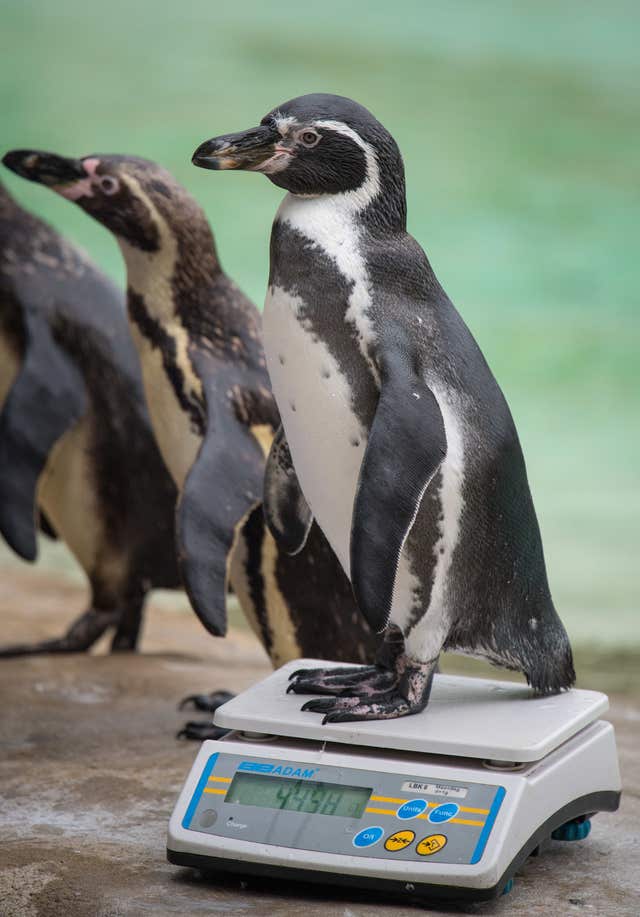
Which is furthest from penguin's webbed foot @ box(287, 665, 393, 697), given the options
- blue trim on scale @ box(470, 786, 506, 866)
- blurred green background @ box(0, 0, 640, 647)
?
blurred green background @ box(0, 0, 640, 647)

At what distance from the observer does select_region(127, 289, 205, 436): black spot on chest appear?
92.9 inches

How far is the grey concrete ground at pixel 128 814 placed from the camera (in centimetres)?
145

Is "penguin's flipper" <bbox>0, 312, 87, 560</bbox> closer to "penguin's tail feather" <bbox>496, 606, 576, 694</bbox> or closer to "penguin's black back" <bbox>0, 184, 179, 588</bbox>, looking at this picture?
"penguin's black back" <bbox>0, 184, 179, 588</bbox>

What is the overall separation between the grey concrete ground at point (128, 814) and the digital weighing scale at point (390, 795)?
50 mm

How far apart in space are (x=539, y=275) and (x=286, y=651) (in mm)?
3878

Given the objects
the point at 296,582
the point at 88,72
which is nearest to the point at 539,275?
the point at 88,72

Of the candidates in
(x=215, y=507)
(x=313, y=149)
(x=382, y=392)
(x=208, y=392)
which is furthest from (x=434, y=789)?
(x=208, y=392)

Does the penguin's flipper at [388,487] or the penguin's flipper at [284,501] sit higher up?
the penguin's flipper at [388,487]

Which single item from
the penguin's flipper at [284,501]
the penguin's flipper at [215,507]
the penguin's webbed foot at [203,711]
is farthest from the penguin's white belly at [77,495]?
the penguin's flipper at [284,501]

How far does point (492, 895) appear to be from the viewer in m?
1.39

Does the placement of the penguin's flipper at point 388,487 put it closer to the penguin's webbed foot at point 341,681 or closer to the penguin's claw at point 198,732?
the penguin's webbed foot at point 341,681

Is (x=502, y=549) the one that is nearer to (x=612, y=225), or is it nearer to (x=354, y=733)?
(x=354, y=733)

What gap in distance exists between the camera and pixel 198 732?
2.32m

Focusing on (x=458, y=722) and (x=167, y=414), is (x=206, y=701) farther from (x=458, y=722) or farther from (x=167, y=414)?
(x=458, y=722)
